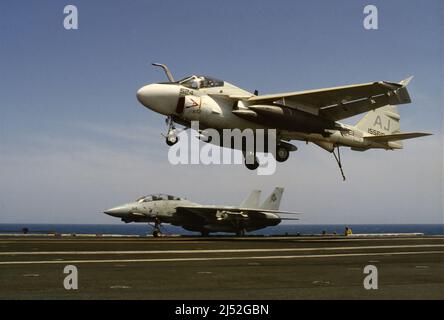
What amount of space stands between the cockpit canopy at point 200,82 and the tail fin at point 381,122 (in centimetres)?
1180

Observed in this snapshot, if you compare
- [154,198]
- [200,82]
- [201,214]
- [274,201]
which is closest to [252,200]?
[274,201]

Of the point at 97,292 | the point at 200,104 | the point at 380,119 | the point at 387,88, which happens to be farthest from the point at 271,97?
the point at 97,292

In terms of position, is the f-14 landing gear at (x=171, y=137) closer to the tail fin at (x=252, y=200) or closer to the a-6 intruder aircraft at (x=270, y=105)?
the a-6 intruder aircraft at (x=270, y=105)

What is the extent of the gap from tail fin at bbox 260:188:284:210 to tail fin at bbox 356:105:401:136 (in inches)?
1082

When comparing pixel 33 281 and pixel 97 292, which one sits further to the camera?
pixel 33 281

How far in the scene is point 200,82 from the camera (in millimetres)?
29547

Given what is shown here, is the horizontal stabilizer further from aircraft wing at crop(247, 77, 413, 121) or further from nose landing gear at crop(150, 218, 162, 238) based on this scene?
nose landing gear at crop(150, 218, 162, 238)

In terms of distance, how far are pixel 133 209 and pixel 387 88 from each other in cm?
2445

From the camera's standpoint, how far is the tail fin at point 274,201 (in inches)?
2518

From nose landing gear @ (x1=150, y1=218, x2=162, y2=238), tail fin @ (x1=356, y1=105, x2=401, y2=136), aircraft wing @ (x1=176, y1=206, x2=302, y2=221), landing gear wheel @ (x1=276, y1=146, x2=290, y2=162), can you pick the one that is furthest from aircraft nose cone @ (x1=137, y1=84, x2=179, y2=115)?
aircraft wing @ (x1=176, y1=206, x2=302, y2=221)

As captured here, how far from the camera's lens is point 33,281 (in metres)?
11.5

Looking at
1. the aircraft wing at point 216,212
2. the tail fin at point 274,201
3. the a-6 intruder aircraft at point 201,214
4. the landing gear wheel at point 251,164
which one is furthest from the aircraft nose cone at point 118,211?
the tail fin at point 274,201

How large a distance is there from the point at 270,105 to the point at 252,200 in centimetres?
3289
